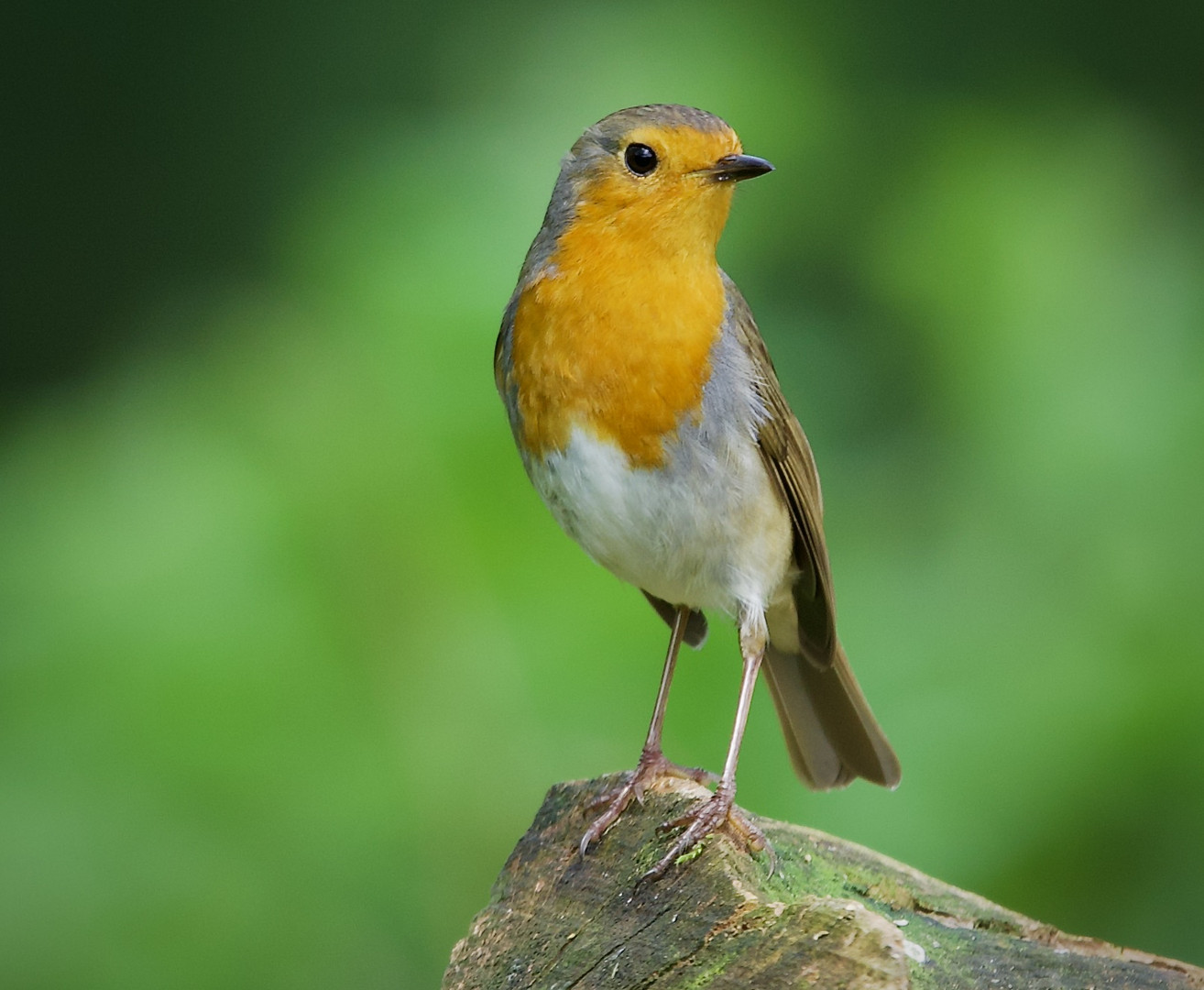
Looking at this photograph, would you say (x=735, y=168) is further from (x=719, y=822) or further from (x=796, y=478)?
(x=719, y=822)

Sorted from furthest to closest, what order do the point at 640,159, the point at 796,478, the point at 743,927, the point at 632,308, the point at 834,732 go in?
the point at 834,732 < the point at 796,478 < the point at 640,159 < the point at 632,308 < the point at 743,927

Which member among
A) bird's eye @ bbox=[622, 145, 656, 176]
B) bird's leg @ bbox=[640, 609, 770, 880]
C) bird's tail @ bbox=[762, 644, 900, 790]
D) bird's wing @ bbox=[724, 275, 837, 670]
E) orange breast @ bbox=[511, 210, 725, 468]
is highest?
bird's eye @ bbox=[622, 145, 656, 176]

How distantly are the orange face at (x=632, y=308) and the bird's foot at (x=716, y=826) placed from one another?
0.58m

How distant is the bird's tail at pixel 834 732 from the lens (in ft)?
10.3

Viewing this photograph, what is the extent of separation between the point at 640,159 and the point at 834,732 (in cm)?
113

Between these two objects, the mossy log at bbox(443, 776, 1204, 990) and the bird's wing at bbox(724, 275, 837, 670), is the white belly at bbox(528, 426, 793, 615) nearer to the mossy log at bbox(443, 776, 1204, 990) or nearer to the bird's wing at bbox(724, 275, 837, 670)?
the bird's wing at bbox(724, 275, 837, 670)

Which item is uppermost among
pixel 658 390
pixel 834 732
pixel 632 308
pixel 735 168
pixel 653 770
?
pixel 735 168

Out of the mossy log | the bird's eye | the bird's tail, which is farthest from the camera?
the bird's tail

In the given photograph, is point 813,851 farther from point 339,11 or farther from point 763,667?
point 339,11

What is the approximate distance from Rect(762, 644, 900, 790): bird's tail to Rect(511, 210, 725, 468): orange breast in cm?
73

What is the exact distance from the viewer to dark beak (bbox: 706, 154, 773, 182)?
106 inches

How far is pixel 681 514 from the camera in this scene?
9.07ft

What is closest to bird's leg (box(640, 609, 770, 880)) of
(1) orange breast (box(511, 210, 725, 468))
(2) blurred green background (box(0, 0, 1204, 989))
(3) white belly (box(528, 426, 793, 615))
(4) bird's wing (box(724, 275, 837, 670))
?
(3) white belly (box(528, 426, 793, 615))

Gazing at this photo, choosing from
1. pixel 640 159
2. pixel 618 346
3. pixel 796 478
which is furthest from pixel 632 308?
pixel 796 478
